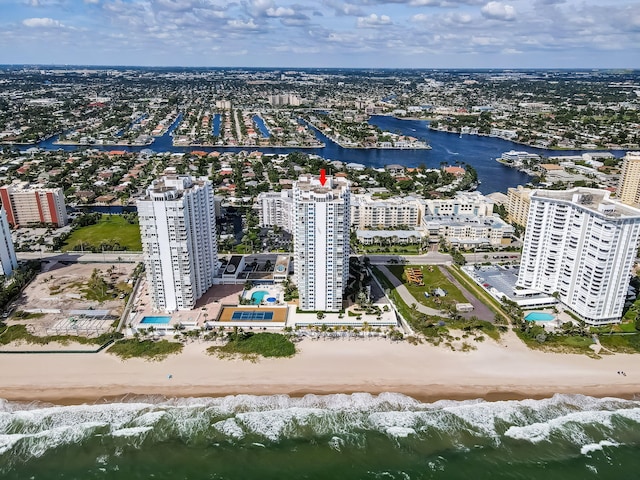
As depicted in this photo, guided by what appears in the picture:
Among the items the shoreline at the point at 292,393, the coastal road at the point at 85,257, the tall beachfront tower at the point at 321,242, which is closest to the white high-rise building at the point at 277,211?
the coastal road at the point at 85,257

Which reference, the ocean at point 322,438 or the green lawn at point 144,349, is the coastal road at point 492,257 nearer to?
the ocean at point 322,438

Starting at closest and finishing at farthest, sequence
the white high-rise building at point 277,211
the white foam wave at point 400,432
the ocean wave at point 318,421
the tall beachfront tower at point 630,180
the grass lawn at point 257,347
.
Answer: the ocean wave at point 318,421, the white foam wave at point 400,432, the grass lawn at point 257,347, the white high-rise building at point 277,211, the tall beachfront tower at point 630,180

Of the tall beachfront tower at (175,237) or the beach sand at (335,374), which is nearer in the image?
the beach sand at (335,374)

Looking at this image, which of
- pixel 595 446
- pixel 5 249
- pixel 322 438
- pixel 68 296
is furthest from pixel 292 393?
pixel 5 249

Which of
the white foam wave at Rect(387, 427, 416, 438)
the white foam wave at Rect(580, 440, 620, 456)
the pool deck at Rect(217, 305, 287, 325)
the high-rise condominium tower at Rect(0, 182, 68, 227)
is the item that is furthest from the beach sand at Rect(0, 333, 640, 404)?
the high-rise condominium tower at Rect(0, 182, 68, 227)

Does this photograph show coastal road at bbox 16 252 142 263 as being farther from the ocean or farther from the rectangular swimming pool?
the ocean

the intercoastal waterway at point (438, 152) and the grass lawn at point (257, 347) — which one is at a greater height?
the intercoastal waterway at point (438, 152)

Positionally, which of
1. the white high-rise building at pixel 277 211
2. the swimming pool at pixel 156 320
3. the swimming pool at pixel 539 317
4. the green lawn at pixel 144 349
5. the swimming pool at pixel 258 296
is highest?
the white high-rise building at pixel 277 211

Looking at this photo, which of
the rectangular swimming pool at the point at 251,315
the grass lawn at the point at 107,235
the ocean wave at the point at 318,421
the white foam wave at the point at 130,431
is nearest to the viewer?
the ocean wave at the point at 318,421
